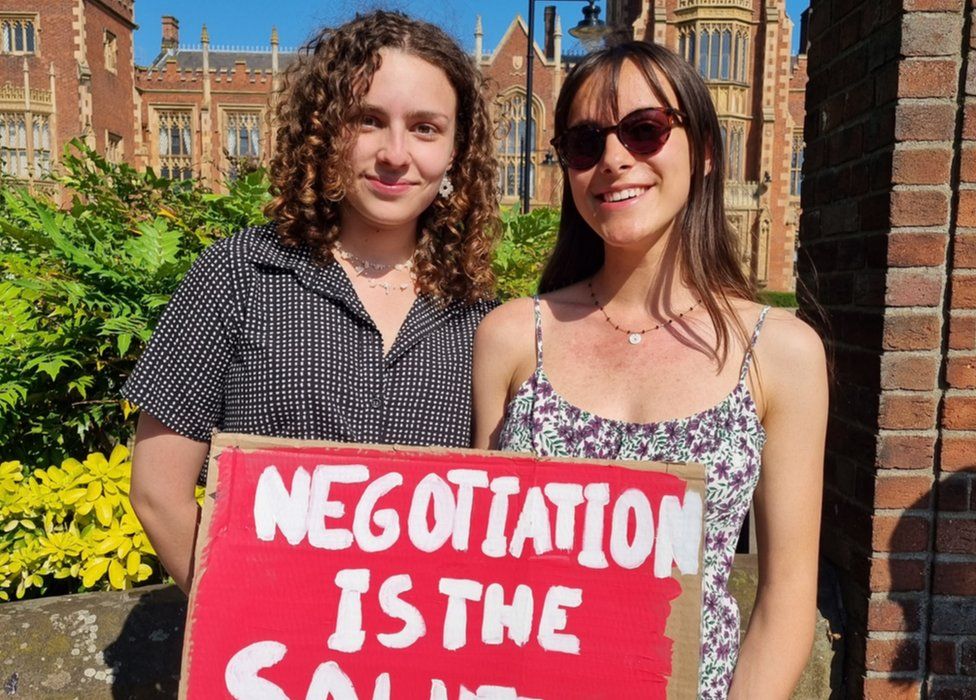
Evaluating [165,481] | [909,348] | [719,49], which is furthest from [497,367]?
[719,49]

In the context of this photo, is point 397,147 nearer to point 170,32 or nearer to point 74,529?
point 74,529

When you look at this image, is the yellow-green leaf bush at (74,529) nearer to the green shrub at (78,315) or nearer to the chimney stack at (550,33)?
the green shrub at (78,315)

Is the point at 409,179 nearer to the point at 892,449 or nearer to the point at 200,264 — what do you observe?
the point at 200,264

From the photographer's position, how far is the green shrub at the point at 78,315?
2.63 m

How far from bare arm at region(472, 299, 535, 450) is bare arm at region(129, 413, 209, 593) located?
58 centimetres

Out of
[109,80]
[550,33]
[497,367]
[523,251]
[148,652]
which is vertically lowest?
[148,652]

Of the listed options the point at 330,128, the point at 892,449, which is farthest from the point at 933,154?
the point at 330,128

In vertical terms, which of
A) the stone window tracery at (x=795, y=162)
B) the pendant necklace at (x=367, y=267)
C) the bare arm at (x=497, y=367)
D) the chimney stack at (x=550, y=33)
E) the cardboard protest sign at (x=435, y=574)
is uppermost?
the chimney stack at (x=550, y=33)

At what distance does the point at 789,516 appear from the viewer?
1.46m

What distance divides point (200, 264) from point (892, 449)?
1851 millimetres

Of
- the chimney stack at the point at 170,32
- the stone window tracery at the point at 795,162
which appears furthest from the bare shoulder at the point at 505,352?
the chimney stack at the point at 170,32

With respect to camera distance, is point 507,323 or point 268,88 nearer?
point 507,323

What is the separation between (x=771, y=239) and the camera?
3288cm

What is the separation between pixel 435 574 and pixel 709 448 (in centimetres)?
56
